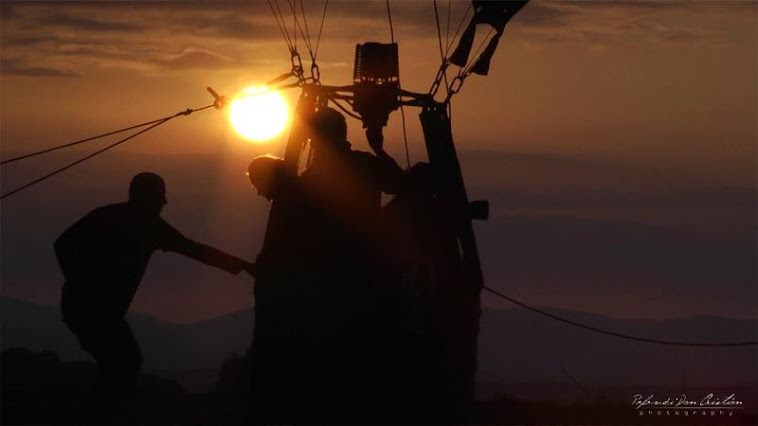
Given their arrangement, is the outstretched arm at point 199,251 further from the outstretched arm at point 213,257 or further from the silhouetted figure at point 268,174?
the silhouetted figure at point 268,174

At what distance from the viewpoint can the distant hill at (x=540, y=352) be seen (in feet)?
78.0

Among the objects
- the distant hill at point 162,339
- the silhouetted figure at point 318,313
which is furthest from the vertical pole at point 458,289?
the distant hill at point 162,339

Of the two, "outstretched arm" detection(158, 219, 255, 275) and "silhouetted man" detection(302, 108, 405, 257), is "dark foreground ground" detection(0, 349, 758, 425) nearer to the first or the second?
"outstretched arm" detection(158, 219, 255, 275)

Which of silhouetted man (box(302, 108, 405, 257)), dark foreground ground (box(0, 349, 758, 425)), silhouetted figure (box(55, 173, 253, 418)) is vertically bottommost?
dark foreground ground (box(0, 349, 758, 425))

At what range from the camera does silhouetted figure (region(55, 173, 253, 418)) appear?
11641 millimetres

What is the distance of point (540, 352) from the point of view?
45094 mm

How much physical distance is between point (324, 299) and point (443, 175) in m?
4.43

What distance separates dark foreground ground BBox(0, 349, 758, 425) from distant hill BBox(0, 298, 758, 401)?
493 mm

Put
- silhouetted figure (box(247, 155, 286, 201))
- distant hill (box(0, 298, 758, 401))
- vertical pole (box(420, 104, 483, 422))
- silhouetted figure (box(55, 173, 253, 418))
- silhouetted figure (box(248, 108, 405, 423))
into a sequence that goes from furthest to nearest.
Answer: distant hill (box(0, 298, 758, 401))
vertical pole (box(420, 104, 483, 422))
silhouetted figure (box(55, 173, 253, 418))
silhouetted figure (box(247, 155, 286, 201))
silhouetted figure (box(248, 108, 405, 423))

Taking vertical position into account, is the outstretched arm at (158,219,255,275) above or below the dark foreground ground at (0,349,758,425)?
above

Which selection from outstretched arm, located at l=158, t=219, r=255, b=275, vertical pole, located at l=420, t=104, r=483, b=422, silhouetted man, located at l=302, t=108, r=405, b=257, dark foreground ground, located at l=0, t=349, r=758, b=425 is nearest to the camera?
silhouetted man, located at l=302, t=108, r=405, b=257

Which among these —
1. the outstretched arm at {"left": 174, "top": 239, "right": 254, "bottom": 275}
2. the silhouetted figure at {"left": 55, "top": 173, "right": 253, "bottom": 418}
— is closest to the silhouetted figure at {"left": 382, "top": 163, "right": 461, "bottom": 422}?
the outstretched arm at {"left": 174, "top": 239, "right": 254, "bottom": 275}

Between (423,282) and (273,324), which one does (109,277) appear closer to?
(273,324)

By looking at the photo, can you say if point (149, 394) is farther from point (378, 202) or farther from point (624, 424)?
point (378, 202)
